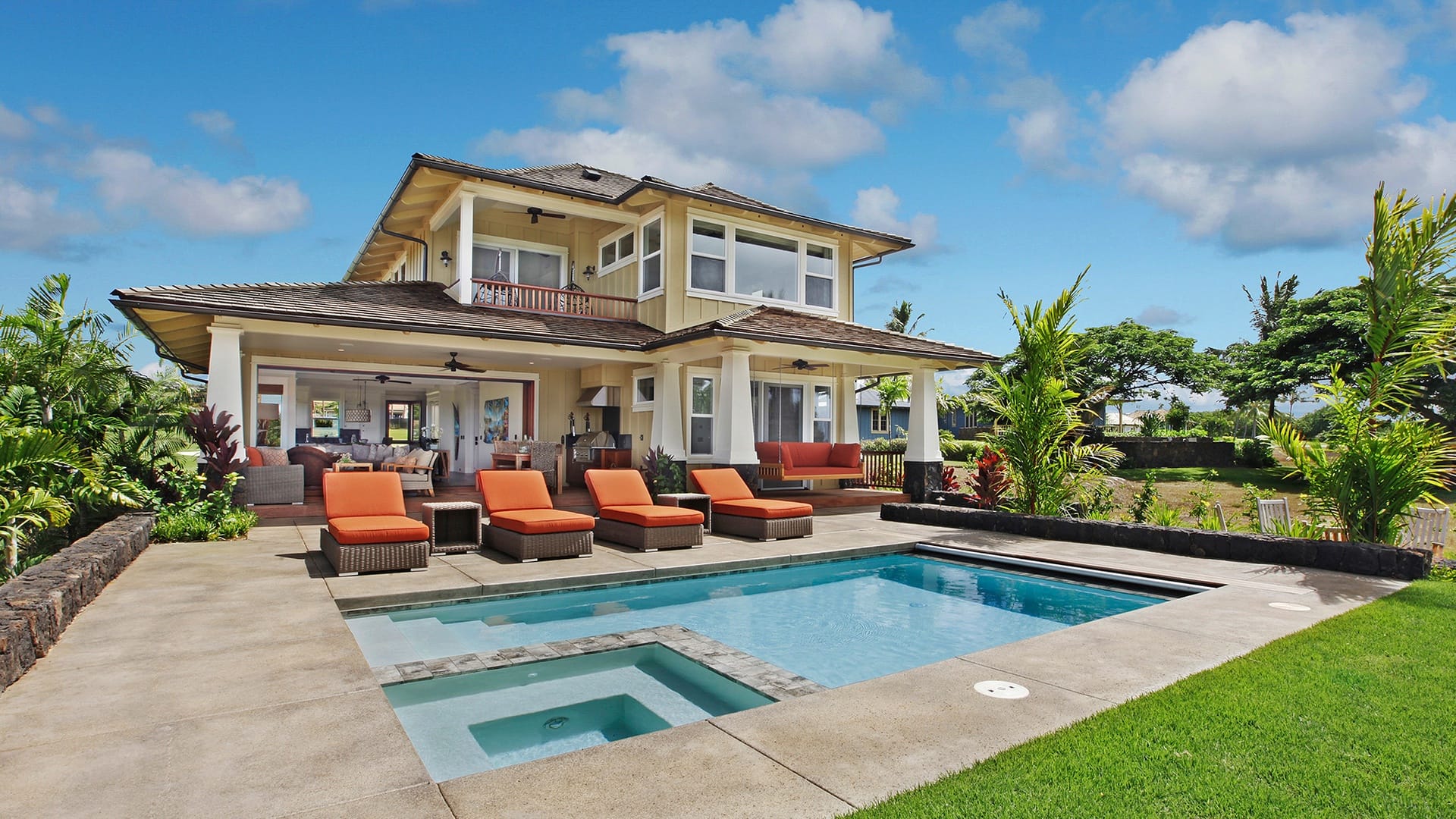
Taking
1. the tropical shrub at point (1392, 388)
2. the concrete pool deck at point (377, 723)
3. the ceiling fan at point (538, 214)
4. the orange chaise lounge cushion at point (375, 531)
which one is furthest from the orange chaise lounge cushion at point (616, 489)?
the tropical shrub at point (1392, 388)

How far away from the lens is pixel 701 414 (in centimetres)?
1541

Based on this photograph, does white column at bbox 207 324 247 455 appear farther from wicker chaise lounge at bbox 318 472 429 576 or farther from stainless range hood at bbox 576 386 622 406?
stainless range hood at bbox 576 386 622 406

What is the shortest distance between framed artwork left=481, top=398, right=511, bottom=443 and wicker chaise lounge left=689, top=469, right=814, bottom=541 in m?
8.09

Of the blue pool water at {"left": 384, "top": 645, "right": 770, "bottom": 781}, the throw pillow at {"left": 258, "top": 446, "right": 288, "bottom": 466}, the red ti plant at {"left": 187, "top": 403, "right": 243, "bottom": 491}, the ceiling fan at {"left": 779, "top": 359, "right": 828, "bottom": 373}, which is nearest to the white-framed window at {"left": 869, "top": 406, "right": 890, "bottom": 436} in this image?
the ceiling fan at {"left": 779, "top": 359, "right": 828, "bottom": 373}

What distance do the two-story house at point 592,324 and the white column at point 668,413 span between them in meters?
0.03

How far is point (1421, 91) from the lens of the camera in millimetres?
11898

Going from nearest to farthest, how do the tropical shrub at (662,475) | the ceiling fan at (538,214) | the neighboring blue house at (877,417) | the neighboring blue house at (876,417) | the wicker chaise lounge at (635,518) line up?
the wicker chaise lounge at (635,518), the tropical shrub at (662,475), the ceiling fan at (538,214), the neighboring blue house at (877,417), the neighboring blue house at (876,417)

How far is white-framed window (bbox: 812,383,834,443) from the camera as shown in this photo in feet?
55.8

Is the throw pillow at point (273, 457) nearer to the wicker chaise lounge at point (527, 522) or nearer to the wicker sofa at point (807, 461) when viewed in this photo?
the wicker chaise lounge at point (527, 522)

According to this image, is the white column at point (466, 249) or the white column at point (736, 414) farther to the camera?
the white column at point (466, 249)

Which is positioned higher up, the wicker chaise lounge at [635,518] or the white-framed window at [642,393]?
the white-framed window at [642,393]

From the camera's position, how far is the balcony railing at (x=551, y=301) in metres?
14.5

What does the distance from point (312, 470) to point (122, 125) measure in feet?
40.8

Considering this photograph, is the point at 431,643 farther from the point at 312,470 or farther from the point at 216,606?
the point at 312,470
